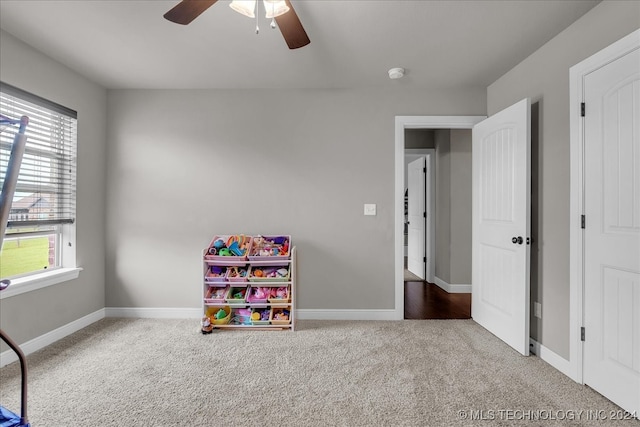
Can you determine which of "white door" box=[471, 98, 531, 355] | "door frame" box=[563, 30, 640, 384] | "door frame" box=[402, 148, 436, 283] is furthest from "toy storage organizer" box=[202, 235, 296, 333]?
"door frame" box=[402, 148, 436, 283]

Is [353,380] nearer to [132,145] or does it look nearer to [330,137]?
[330,137]

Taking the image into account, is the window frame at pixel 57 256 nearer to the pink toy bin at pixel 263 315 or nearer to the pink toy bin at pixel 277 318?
the pink toy bin at pixel 263 315

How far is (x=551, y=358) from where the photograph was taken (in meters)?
2.31

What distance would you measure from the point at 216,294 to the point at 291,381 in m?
1.31

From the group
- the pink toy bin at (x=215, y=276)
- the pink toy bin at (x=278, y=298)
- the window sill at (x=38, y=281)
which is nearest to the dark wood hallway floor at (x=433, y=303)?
the pink toy bin at (x=278, y=298)

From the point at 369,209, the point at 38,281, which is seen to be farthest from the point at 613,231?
the point at 38,281

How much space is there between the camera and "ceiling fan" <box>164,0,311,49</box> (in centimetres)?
148

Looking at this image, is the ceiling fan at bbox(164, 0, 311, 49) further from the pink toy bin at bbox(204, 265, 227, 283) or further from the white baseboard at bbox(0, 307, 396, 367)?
the white baseboard at bbox(0, 307, 396, 367)

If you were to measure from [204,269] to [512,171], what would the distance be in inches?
111

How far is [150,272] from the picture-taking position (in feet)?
10.9

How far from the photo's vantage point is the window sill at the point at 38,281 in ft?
7.55

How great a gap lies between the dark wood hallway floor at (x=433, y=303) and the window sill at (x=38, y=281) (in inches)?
127

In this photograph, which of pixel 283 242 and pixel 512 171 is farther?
pixel 283 242

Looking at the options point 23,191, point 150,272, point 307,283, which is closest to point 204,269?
point 150,272
